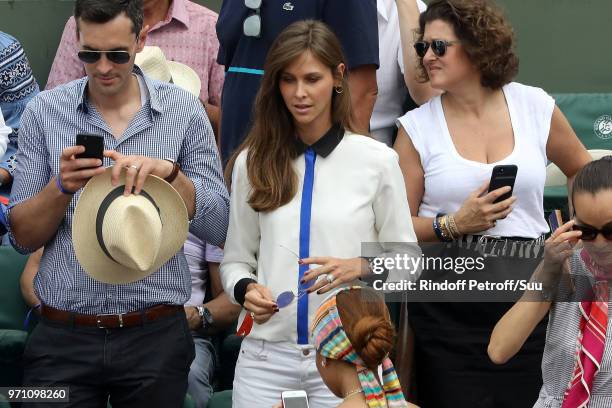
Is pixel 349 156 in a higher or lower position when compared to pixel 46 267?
higher

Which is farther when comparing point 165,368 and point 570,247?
point 165,368

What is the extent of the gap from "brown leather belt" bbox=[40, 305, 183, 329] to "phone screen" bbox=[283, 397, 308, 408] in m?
1.20

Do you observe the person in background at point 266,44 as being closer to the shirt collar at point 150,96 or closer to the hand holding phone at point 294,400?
the shirt collar at point 150,96

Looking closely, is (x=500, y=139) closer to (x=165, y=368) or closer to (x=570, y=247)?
(x=570, y=247)

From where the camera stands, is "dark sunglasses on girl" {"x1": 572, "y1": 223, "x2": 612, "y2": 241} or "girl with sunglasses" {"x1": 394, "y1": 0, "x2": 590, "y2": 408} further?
"girl with sunglasses" {"x1": 394, "y1": 0, "x2": 590, "y2": 408}

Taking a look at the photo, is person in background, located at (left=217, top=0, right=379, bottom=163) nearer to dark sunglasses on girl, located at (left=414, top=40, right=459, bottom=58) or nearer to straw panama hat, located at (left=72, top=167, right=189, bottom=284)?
dark sunglasses on girl, located at (left=414, top=40, right=459, bottom=58)

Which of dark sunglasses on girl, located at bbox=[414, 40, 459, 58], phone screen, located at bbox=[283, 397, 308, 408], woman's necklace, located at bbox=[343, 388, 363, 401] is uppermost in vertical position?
dark sunglasses on girl, located at bbox=[414, 40, 459, 58]

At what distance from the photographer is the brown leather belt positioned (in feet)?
14.2

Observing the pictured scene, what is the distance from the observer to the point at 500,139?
491 cm

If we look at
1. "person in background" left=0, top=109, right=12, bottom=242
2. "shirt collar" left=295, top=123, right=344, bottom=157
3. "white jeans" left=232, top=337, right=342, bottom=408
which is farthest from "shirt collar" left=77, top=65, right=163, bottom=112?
"white jeans" left=232, top=337, right=342, bottom=408

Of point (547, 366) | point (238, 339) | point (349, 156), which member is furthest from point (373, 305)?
point (238, 339)

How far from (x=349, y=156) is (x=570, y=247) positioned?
0.96 m

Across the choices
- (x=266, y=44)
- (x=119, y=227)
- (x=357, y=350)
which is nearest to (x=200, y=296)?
(x=266, y=44)

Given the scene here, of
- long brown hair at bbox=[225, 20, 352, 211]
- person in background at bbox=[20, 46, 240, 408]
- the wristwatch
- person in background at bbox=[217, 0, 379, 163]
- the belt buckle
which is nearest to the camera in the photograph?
the belt buckle
